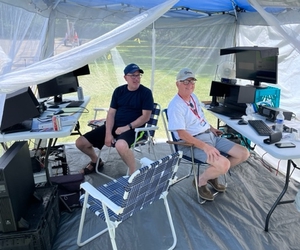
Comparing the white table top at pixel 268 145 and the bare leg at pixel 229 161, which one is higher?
the white table top at pixel 268 145

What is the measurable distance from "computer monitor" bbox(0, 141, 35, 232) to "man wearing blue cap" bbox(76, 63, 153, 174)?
1.13 metres

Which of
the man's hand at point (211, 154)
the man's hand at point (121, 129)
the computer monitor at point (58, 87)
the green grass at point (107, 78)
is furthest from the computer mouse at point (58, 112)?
the man's hand at point (211, 154)

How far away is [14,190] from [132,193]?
83cm

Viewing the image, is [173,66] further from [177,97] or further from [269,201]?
[269,201]

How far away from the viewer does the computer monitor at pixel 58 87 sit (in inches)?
129

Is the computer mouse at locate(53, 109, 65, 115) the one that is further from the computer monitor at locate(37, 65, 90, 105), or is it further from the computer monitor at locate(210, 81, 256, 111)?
the computer monitor at locate(210, 81, 256, 111)

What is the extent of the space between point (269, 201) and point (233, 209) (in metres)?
0.43

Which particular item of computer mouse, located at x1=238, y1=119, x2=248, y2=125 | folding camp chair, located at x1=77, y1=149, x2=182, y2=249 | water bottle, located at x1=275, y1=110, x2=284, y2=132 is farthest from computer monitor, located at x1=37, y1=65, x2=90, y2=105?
water bottle, located at x1=275, y1=110, x2=284, y2=132

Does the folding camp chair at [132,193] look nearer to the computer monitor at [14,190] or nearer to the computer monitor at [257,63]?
the computer monitor at [14,190]

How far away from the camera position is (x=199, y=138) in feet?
8.95

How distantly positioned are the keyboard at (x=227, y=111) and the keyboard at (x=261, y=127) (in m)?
0.33

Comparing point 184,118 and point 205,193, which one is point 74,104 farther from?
point 205,193

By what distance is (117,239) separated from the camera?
2189 millimetres

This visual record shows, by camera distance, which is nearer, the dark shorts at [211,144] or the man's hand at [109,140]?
the dark shorts at [211,144]
